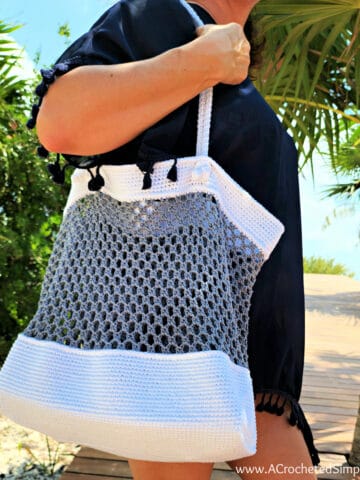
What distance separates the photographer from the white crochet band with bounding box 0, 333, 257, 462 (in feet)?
2.75

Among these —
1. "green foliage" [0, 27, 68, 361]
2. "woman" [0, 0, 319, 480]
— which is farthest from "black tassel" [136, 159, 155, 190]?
"green foliage" [0, 27, 68, 361]

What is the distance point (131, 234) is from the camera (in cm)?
95

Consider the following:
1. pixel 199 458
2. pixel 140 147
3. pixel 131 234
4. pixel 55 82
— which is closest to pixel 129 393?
pixel 199 458

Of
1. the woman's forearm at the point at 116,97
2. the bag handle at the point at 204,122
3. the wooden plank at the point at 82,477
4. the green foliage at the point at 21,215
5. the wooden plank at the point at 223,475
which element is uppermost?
the woman's forearm at the point at 116,97

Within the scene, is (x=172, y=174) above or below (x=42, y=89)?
below

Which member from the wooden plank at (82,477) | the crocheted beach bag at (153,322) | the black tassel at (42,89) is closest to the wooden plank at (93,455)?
the wooden plank at (82,477)

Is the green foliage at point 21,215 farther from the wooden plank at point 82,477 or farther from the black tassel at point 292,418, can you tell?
the black tassel at point 292,418

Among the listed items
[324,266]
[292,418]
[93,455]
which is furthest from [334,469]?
[324,266]

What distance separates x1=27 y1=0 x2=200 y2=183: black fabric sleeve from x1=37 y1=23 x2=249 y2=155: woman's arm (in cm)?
3

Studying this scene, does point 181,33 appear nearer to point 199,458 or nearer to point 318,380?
point 199,458

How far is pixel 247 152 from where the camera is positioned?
104cm

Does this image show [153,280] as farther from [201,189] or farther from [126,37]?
[126,37]

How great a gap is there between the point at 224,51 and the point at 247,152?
0.17 m

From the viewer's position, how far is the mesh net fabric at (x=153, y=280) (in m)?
0.89
